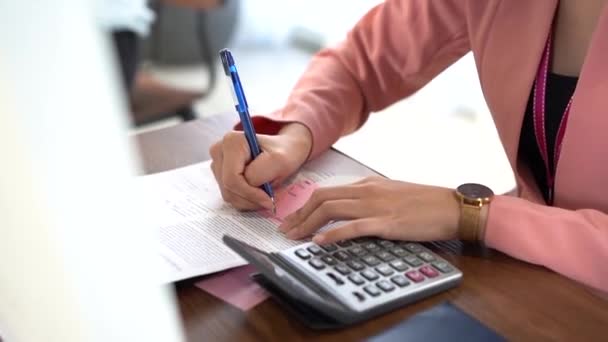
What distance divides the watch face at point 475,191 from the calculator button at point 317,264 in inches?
7.3

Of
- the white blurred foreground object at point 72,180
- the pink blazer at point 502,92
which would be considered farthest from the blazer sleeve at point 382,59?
the white blurred foreground object at point 72,180

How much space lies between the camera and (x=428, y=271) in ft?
2.30

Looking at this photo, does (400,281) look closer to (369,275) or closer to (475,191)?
(369,275)

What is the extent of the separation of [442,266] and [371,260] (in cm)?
7

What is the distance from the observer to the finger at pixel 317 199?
2.61 ft

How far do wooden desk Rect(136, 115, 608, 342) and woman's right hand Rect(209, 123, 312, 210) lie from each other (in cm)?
17

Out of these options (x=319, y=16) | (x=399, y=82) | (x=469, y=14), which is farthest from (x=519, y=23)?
(x=319, y=16)

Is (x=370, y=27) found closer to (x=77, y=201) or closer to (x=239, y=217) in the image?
(x=239, y=217)

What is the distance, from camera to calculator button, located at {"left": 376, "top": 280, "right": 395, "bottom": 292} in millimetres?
667

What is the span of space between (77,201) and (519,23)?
76 cm

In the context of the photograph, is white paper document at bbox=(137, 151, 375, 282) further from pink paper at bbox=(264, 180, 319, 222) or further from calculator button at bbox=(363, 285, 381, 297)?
calculator button at bbox=(363, 285, 381, 297)

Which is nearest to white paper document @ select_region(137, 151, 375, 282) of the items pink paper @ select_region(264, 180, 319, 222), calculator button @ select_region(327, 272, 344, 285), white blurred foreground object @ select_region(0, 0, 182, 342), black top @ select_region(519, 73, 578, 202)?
pink paper @ select_region(264, 180, 319, 222)

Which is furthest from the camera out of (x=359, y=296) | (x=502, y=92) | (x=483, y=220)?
(x=502, y=92)

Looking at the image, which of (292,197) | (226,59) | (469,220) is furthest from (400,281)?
(226,59)
